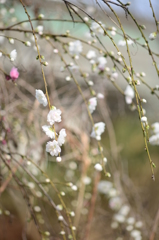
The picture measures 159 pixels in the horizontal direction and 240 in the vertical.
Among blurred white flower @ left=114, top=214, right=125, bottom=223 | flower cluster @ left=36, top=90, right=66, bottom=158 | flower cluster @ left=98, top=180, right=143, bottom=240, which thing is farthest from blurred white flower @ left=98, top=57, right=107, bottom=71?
blurred white flower @ left=114, top=214, right=125, bottom=223

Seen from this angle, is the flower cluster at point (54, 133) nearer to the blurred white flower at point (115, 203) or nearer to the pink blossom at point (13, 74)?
the pink blossom at point (13, 74)

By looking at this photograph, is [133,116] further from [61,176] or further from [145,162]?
[61,176]

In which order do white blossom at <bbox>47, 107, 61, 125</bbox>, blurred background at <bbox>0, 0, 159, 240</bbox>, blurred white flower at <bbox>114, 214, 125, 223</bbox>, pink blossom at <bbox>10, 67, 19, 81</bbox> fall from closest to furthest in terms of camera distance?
white blossom at <bbox>47, 107, 61, 125</bbox> < pink blossom at <bbox>10, 67, 19, 81</bbox> < blurred background at <bbox>0, 0, 159, 240</bbox> < blurred white flower at <bbox>114, 214, 125, 223</bbox>

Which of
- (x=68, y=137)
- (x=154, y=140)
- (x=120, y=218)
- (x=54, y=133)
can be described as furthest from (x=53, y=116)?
(x=120, y=218)

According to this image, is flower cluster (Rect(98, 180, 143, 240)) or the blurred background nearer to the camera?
the blurred background

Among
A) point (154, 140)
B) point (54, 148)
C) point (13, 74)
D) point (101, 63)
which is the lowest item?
point (54, 148)

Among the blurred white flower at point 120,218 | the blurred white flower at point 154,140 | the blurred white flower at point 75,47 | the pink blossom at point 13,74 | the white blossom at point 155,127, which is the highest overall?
the blurred white flower at point 75,47

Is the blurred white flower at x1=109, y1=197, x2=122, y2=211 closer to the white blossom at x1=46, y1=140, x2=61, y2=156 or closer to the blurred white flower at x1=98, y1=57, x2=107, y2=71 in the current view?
the blurred white flower at x1=98, y1=57, x2=107, y2=71

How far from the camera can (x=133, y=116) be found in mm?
3061

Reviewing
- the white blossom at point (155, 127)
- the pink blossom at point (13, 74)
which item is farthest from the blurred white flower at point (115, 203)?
the pink blossom at point (13, 74)

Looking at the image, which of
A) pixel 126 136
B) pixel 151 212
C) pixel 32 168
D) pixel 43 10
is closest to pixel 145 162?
pixel 126 136

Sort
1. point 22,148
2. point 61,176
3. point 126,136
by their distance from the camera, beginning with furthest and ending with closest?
point 126,136, point 61,176, point 22,148

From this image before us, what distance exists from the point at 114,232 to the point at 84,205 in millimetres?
230

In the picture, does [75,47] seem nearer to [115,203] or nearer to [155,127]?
[155,127]
